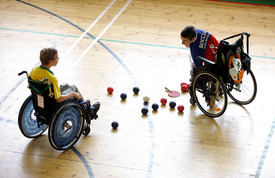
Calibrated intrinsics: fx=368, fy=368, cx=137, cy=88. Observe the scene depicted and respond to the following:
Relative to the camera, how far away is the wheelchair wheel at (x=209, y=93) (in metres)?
3.80

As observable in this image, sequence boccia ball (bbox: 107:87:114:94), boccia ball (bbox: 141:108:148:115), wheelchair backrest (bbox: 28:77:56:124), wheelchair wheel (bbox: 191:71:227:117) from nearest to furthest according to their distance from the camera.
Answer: wheelchair backrest (bbox: 28:77:56:124) < wheelchair wheel (bbox: 191:71:227:117) < boccia ball (bbox: 141:108:148:115) < boccia ball (bbox: 107:87:114:94)

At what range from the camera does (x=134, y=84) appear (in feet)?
15.1

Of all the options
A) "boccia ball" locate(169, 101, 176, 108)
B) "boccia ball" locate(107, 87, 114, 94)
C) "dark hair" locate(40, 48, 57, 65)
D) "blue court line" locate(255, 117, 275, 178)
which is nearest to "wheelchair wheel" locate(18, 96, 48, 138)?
"dark hair" locate(40, 48, 57, 65)

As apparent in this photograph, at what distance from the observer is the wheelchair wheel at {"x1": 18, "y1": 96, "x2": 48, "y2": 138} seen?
3.40 m

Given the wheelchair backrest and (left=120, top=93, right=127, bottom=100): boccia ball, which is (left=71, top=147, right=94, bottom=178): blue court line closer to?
the wheelchair backrest

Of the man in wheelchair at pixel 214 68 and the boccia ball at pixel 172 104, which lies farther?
the boccia ball at pixel 172 104

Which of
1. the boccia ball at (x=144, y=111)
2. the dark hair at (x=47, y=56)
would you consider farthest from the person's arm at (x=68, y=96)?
the boccia ball at (x=144, y=111)

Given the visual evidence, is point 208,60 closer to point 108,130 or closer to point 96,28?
point 108,130

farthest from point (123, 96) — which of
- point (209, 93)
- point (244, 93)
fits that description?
point (244, 93)

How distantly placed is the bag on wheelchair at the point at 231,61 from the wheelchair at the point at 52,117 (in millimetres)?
1397

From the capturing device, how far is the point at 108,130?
3.83 meters

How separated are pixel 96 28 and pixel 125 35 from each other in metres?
0.52

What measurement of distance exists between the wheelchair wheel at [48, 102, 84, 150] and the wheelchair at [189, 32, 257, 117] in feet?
4.29

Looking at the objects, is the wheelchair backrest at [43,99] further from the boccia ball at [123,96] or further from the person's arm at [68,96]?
the boccia ball at [123,96]
